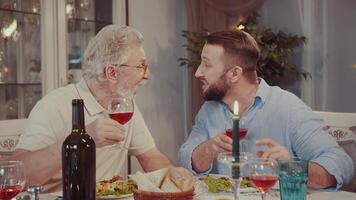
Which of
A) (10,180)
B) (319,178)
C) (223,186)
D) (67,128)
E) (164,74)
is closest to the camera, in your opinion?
(10,180)

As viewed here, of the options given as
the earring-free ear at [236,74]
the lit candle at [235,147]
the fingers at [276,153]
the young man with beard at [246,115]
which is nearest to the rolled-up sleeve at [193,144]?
the young man with beard at [246,115]

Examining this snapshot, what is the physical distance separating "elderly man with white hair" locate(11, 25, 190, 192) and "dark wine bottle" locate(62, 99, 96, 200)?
0.55 metres

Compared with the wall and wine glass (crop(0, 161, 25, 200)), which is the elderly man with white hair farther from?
the wall

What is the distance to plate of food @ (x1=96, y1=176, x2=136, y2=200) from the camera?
1431mm

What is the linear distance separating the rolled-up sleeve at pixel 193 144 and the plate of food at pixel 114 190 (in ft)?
1.55

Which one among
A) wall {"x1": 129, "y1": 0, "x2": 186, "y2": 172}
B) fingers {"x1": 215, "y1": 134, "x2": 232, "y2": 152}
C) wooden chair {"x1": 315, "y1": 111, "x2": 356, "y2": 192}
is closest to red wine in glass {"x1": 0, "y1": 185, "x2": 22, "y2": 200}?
fingers {"x1": 215, "y1": 134, "x2": 232, "y2": 152}

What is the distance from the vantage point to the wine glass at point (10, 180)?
1.26 metres

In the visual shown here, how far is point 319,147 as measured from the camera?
181 centimetres

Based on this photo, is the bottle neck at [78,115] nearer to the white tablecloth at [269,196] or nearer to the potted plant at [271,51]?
the white tablecloth at [269,196]

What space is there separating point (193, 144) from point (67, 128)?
0.49 meters

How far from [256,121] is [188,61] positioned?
1757 millimetres

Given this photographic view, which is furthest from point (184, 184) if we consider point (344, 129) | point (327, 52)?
point (327, 52)

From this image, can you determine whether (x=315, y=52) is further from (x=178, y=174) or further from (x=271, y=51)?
(x=178, y=174)

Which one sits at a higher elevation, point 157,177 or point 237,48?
point 237,48
